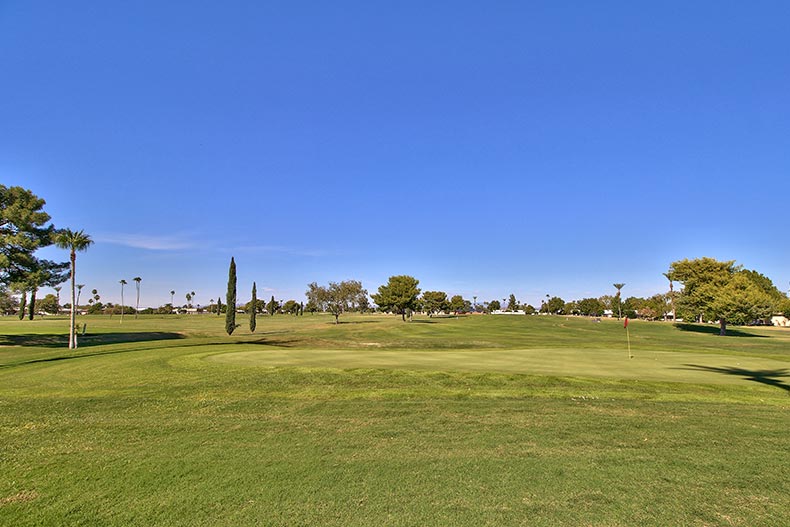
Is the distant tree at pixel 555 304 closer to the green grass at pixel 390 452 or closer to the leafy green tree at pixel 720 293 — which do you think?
the leafy green tree at pixel 720 293

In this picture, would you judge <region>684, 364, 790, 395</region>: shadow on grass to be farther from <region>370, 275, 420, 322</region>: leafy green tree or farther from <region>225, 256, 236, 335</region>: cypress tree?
<region>370, 275, 420, 322</region>: leafy green tree

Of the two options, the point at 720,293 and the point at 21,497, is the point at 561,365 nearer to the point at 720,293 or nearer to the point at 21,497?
the point at 21,497

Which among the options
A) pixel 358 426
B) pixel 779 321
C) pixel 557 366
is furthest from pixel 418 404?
pixel 779 321

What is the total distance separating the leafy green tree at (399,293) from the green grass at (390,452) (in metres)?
76.4

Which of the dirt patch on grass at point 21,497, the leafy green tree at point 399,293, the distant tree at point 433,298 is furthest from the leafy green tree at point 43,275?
the distant tree at point 433,298

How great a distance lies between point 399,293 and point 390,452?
8468 cm

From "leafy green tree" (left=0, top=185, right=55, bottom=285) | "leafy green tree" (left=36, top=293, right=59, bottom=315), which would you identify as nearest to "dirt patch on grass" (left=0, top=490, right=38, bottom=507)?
"leafy green tree" (left=0, top=185, right=55, bottom=285)

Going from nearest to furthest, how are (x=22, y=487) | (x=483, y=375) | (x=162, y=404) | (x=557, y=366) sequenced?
(x=22, y=487) → (x=162, y=404) → (x=483, y=375) → (x=557, y=366)

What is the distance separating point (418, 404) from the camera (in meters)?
11.9

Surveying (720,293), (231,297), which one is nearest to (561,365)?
(231,297)

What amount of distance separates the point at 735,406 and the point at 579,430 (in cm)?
646

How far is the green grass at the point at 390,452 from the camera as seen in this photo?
18.7 feet

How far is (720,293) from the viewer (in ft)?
232

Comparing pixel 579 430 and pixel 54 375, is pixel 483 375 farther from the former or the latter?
pixel 54 375
